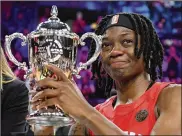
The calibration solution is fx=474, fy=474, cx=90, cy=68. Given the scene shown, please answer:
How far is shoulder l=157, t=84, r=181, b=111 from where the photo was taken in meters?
1.35

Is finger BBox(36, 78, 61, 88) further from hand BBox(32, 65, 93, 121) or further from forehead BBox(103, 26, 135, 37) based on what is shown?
forehead BBox(103, 26, 135, 37)

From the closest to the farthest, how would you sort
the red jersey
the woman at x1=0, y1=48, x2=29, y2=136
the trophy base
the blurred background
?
the trophy base
the red jersey
the woman at x1=0, y1=48, x2=29, y2=136
the blurred background

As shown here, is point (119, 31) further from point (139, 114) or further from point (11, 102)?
point (11, 102)

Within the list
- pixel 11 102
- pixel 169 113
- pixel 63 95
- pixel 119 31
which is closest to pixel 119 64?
pixel 119 31

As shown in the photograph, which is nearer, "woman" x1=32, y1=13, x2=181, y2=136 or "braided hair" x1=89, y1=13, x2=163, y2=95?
"woman" x1=32, y1=13, x2=181, y2=136

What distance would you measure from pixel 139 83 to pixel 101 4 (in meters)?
2.82

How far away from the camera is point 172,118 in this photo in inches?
51.7

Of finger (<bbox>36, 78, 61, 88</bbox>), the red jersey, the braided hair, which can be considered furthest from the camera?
the braided hair

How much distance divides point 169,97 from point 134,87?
20 centimetres

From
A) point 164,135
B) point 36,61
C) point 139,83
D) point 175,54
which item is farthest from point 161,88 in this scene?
point 175,54

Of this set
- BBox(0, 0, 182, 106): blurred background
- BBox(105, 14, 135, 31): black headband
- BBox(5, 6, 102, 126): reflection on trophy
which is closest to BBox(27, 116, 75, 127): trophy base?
BBox(5, 6, 102, 126): reflection on trophy

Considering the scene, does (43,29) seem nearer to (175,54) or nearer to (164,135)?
(164,135)

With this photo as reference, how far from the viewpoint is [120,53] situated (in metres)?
1.45

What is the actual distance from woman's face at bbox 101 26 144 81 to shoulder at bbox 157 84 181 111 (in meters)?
0.13
